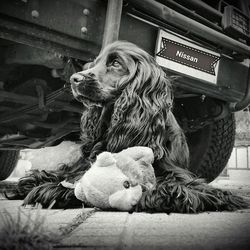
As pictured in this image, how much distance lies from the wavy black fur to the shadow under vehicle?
246mm

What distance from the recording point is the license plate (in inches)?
72.4

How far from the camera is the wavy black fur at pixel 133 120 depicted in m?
1.25

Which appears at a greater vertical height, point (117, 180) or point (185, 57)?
point (185, 57)

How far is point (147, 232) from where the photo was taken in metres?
0.75

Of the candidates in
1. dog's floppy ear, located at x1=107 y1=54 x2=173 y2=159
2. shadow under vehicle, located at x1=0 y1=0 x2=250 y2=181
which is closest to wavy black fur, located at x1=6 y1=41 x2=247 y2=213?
dog's floppy ear, located at x1=107 y1=54 x2=173 y2=159

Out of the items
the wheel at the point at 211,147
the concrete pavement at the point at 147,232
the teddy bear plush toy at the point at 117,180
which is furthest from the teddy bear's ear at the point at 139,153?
the wheel at the point at 211,147

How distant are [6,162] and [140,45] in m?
2.92

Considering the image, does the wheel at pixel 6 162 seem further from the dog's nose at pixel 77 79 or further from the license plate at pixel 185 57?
the dog's nose at pixel 77 79

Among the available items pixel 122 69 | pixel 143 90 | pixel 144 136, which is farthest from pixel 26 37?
pixel 144 136

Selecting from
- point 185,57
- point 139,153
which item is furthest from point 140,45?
point 139,153

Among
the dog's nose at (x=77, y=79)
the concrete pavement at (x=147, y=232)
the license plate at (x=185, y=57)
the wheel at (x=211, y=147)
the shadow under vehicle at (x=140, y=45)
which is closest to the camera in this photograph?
the concrete pavement at (x=147, y=232)

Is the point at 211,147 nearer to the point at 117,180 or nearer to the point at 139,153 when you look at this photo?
the point at 139,153

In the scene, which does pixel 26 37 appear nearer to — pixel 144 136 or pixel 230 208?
pixel 144 136

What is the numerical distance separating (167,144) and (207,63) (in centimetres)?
85
